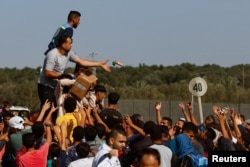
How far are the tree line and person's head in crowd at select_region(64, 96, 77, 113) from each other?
13.8 metres

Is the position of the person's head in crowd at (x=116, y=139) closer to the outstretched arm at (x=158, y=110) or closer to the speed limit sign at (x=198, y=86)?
the outstretched arm at (x=158, y=110)

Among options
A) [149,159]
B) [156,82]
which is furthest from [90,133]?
[156,82]

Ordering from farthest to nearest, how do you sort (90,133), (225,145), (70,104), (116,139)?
(70,104) → (225,145) → (90,133) → (116,139)

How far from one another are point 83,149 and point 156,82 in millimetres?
59859

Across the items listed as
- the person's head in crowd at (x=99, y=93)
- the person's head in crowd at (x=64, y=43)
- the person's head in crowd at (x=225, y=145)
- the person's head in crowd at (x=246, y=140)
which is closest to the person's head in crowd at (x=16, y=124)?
the person's head in crowd at (x=64, y=43)

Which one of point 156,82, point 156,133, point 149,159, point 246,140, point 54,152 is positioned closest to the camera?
point 149,159

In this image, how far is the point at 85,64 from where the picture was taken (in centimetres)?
1634

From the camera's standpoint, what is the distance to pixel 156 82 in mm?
72375

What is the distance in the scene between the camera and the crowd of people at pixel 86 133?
41.2 feet

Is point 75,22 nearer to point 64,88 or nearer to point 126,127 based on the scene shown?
point 64,88

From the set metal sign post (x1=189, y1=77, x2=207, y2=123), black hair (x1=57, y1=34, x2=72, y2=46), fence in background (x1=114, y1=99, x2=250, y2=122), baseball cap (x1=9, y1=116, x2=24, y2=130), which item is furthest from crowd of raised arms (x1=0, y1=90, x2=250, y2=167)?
fence in background (x1=114, y1=99, x2=250, y2=122)

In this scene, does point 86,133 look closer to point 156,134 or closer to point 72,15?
point 156,134

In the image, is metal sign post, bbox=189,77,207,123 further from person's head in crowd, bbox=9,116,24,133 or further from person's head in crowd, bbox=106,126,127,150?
person's head in crowd, bbox=106,126,127,150

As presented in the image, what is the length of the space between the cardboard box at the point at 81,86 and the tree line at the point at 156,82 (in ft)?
42.7
